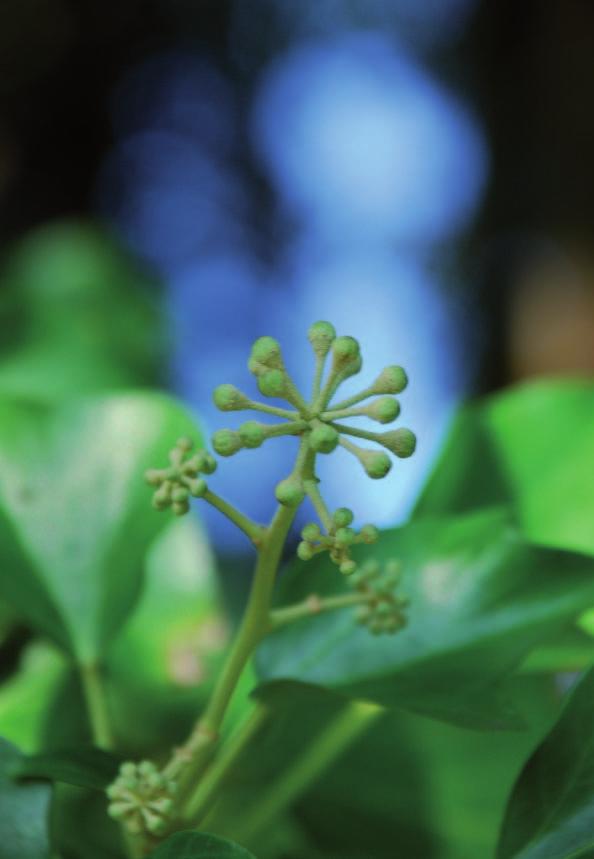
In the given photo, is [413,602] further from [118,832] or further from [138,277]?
[138,277]

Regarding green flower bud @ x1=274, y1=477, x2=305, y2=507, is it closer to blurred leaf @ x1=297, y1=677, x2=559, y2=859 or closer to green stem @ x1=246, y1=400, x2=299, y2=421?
green stem @ x1=246, y1=400, x2=299, y2=421

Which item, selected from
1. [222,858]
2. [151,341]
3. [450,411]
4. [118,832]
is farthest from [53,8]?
[222,858]

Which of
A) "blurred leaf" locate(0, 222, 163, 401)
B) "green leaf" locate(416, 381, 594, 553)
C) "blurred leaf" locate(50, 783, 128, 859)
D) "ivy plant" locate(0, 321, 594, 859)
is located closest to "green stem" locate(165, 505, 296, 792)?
"ivy plant" locate(0, 321, 594, 859)

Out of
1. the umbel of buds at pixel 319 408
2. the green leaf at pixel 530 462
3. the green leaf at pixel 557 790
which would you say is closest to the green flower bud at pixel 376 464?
the umbel of buds at pixel 319 408

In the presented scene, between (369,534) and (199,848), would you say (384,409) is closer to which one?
(369,534)

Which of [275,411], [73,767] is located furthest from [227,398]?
[73,767]

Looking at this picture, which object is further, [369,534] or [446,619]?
[446,619]

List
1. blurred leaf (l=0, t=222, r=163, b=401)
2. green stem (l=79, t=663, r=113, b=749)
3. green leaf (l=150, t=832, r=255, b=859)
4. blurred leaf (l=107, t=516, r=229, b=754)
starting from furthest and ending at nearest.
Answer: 1. blurred leaf (l=0, t=222, r=163, b=401)
2. blurred leaf (l=107, t=516, r=229, b=754)
3. green stem (l=79, t=663, r=113, b=749)
4. green leaf (l=150, t=832, r=255, b=859)
